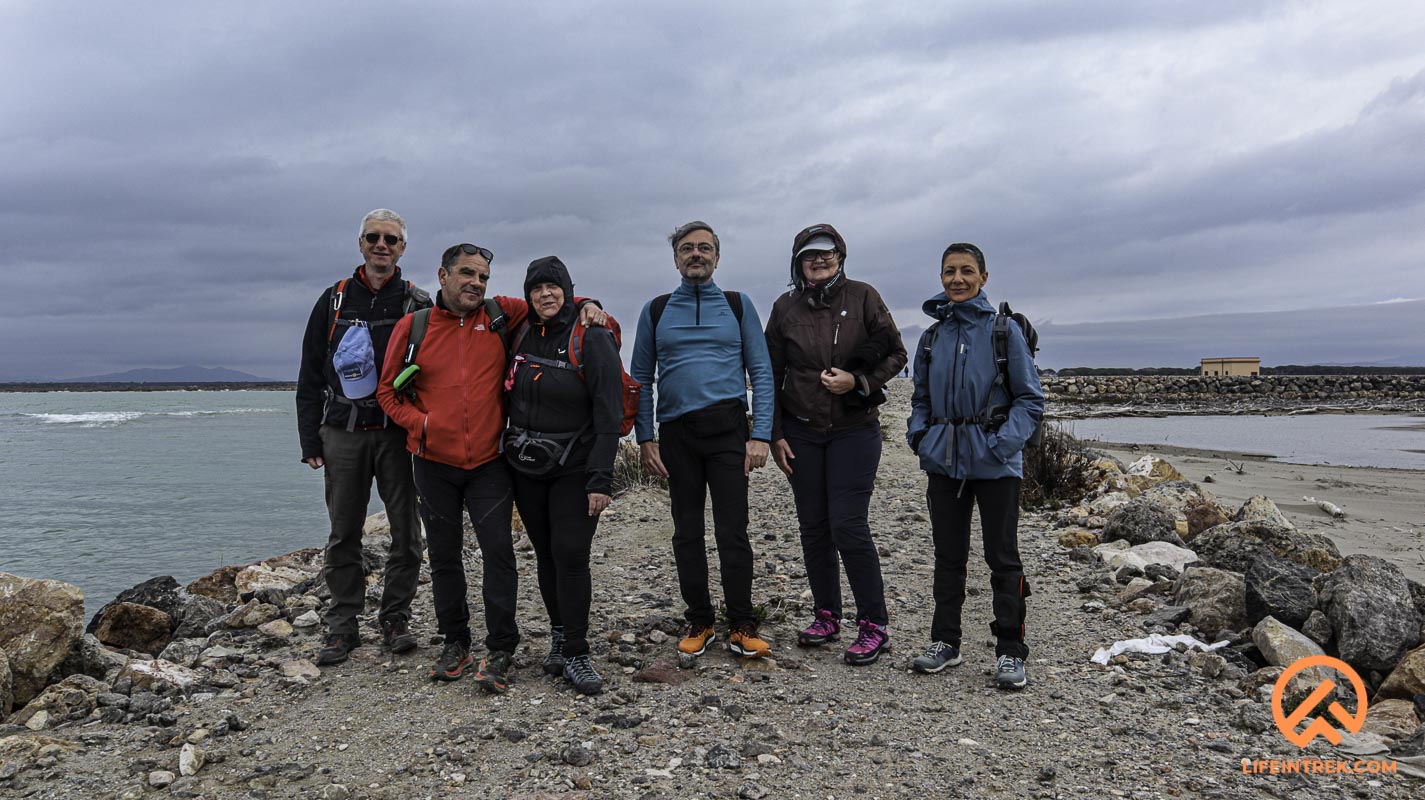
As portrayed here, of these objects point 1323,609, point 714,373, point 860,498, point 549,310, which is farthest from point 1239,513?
point 549,310

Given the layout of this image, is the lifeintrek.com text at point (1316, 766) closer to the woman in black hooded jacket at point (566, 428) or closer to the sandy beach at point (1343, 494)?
the woman in black hooded jacket at point (566, 428)

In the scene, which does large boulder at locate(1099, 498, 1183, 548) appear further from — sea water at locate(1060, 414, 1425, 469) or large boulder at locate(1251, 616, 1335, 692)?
sea water at locate(1060, 414, 1425, 469)

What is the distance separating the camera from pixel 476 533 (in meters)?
3.93

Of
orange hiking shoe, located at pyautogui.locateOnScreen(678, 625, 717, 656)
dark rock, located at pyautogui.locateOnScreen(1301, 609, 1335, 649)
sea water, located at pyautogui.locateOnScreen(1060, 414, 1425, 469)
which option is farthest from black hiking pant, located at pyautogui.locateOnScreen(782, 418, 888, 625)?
sea water, located at pyautogui.locateOnScreen(1060, 414, 1425, 469)

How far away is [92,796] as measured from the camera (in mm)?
3012

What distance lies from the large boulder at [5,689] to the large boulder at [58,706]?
8 cm

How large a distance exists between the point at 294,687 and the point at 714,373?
260 centimetres

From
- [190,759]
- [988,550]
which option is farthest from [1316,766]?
[190,759]

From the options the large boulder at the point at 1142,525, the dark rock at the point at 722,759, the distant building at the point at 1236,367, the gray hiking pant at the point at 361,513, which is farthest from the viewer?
the distant building at the point at 1236,367

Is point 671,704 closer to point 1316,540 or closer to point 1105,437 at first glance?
point 1316,540

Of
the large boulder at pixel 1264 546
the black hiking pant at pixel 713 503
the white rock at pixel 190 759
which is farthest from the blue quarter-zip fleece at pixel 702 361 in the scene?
the large boulder at pixel 1264 546

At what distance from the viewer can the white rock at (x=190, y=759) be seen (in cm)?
317

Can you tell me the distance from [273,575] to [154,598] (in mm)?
932

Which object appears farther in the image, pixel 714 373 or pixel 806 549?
pixel 806 549
